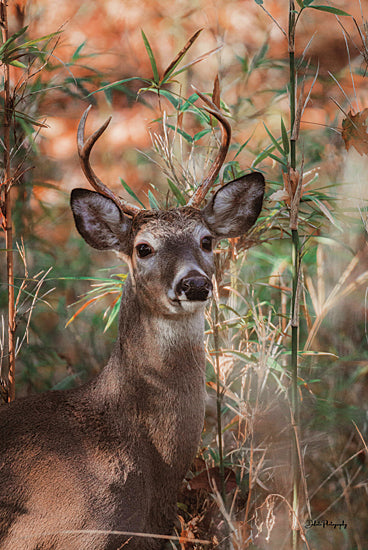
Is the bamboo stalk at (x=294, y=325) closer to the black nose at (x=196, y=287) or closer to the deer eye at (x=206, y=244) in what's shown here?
the black nose at (x=196, y=287)

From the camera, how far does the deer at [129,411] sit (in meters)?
2.03

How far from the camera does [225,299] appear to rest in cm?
300

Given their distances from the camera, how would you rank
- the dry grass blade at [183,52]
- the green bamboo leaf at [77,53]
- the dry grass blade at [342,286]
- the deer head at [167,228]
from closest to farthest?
the deer head at [167,228] → the dry grass blade at [183,52] → the dry grass blade at [342,286] → the green bamboo leaf at [77,53]

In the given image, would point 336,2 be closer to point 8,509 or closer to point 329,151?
point 329,151

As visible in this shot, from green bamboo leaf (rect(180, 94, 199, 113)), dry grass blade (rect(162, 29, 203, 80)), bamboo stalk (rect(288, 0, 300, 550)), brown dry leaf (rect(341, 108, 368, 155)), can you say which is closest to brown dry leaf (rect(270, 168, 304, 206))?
bamboo stalk (rect(288, 0, 300, 550))

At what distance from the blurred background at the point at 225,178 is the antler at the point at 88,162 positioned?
0.38 metres

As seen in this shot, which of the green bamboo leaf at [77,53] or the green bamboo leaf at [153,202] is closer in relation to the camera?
the green bamboo leaf at [153,202]

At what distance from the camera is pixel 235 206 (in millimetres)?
2352

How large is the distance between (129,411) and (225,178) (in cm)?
112

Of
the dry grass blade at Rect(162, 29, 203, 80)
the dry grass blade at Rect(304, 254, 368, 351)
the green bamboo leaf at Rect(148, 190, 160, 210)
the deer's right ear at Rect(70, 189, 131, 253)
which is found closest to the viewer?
the deer's right ear at Rect(70, 189, 131, 253)

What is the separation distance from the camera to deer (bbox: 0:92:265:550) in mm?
2031

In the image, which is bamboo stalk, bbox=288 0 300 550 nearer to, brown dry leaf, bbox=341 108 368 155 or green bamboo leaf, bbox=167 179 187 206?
brown dry leaf, bbox=341 108 368 155

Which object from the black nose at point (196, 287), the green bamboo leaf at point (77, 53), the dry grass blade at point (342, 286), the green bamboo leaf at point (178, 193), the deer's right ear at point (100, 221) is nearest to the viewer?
the black nose at point (196, 287)
